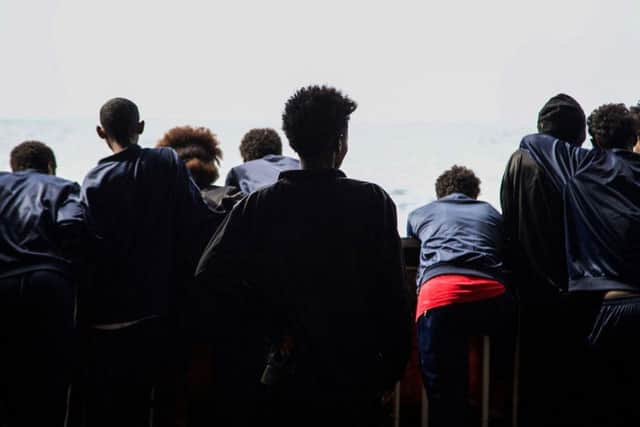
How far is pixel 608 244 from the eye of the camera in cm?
221

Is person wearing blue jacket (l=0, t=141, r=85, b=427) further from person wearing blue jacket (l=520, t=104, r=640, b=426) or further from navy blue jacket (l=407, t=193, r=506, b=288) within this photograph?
person wearing blue jacket (l=520, t=104, r=640, b=426)

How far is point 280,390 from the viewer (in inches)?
57.8

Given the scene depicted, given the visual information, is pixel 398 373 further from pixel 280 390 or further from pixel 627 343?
pixel 627 343

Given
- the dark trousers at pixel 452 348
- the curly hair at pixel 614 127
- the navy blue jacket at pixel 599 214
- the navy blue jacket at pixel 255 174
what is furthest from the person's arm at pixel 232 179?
the curly hair at pixel 614 127

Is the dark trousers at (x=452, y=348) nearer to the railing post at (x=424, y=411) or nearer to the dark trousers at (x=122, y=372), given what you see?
the railing post at (x=424, y=411)

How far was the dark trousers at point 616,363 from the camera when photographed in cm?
217

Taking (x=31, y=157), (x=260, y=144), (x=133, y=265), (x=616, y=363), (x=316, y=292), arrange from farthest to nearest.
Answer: (x=260, y=144) < (x=31, y=157) < (x=616, y=363) < (x=133, y=265) < (x=316, y=292)

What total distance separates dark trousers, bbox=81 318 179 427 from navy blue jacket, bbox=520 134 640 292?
1348mm

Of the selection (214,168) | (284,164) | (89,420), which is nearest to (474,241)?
(284,164)

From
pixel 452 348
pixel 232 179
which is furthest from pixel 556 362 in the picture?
pixel 232 179

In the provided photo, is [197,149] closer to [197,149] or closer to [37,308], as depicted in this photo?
[197,149]

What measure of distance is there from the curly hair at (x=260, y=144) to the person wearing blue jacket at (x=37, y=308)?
0.77 meters

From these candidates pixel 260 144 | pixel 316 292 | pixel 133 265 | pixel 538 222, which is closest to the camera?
pixel 316 292

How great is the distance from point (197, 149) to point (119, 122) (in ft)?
1.26
